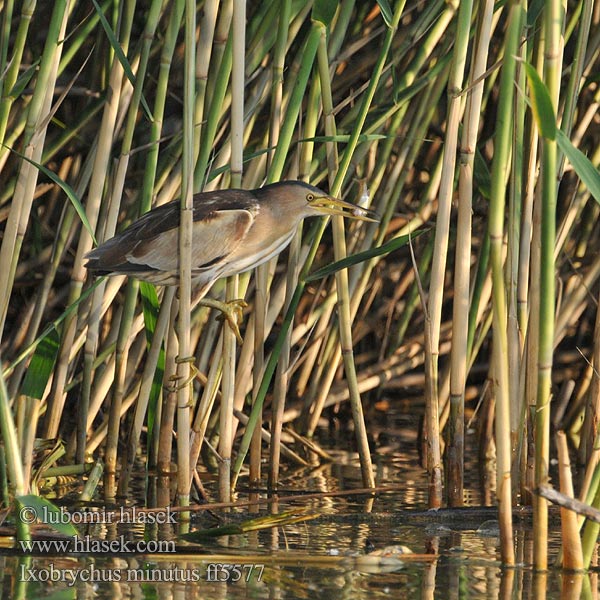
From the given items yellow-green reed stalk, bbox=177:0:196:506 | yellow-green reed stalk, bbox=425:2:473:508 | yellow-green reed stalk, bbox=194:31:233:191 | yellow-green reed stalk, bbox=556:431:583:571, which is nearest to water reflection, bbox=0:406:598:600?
yellow-green reed stalk, bbox=556:431:583:571

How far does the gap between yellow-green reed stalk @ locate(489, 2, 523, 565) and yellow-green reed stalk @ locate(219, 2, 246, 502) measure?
2.21ft

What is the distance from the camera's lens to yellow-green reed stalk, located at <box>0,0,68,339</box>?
2.63 meters

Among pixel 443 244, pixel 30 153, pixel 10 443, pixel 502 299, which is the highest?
pixel 30 153

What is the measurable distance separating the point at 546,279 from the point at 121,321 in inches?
58.0

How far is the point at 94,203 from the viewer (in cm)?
312

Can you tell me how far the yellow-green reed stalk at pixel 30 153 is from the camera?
8.64 ft

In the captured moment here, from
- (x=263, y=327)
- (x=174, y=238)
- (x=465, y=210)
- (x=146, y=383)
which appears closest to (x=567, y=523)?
(x=465, y=210)

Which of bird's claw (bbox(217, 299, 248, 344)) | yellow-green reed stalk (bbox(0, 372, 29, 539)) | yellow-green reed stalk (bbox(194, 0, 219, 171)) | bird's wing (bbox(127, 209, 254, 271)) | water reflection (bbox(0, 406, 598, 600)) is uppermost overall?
yellow-green reed stalk (bbox(194, 0, 219, 171))

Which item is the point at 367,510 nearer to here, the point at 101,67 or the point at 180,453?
the point at 180,453

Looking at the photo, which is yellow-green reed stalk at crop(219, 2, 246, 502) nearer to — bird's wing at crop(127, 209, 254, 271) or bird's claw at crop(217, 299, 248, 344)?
bird's claw at crop(217, 299, 248, 344)

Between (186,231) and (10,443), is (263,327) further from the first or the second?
(10,443)

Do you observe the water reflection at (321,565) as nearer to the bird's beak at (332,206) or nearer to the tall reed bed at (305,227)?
the tall reed bed at (305,227)

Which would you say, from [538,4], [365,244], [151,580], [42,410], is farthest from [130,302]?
[538,4]

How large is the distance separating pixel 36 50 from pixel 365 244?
1367 millimetres
